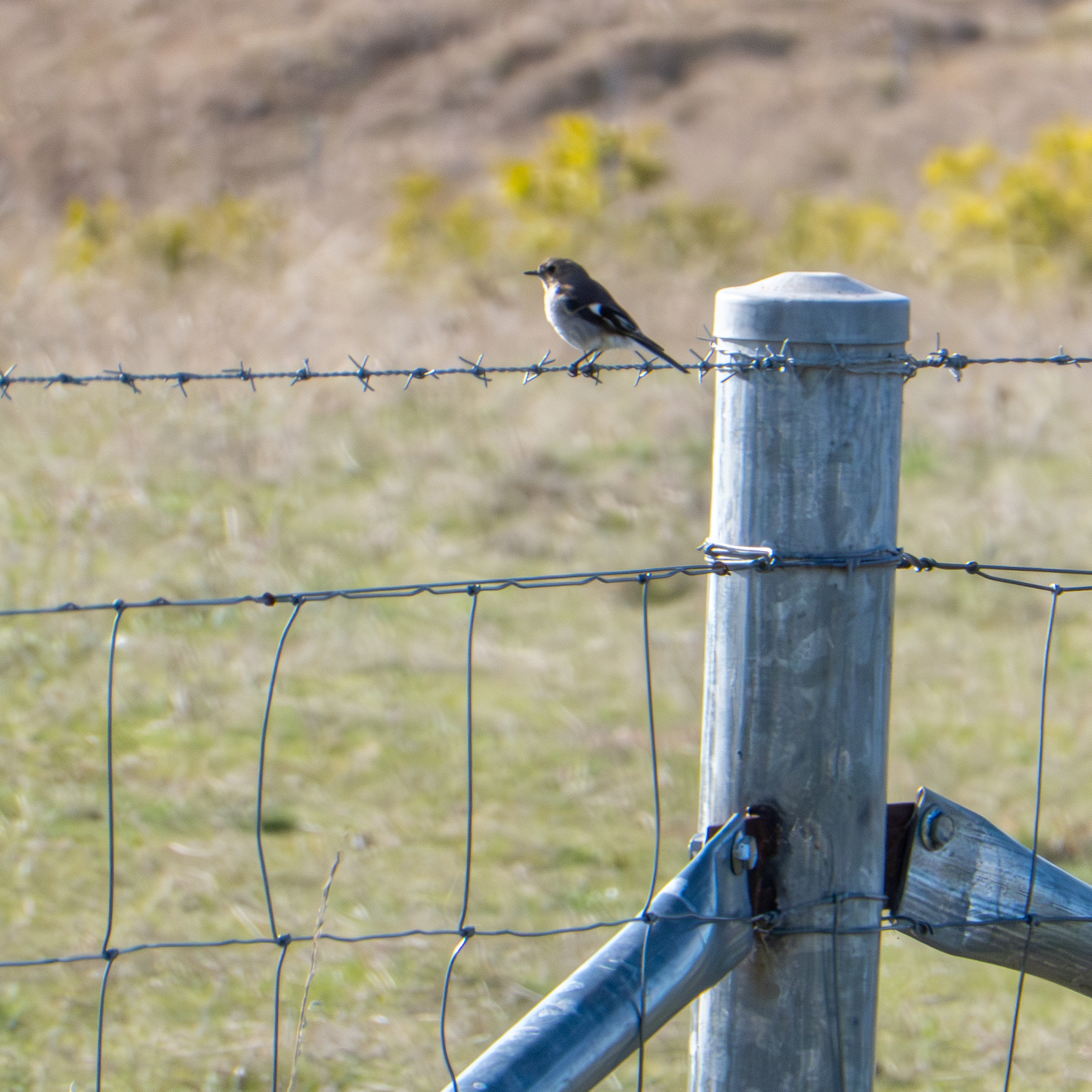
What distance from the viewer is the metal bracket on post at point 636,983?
1.55m

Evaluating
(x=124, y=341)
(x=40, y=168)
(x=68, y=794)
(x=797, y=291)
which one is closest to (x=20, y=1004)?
(x=68, y=794)

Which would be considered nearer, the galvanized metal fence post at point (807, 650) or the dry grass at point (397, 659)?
the galvanized metal fence post at point (807, 650)

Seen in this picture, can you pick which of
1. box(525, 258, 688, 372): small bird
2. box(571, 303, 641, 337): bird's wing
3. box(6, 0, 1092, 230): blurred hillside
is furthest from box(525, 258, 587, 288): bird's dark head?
box(6, 0, 1092, 230): blurred hillside

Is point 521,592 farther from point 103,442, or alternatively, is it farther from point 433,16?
point 433,16

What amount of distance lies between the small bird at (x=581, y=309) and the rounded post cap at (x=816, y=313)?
313 cm

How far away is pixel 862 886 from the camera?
182cm

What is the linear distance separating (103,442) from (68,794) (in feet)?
14.8

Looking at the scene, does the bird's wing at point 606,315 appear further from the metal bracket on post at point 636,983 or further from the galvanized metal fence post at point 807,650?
the metal bracket on post at point 636,983

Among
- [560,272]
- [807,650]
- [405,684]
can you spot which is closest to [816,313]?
[807,650]

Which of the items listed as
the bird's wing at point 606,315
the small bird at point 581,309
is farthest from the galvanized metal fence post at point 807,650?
the bird's wing at point 606,315

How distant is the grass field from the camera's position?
3.82 m

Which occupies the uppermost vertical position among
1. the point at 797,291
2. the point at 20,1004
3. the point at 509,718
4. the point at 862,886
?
the point at 797,291

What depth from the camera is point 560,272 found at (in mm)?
5211

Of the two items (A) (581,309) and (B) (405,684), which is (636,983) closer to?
(A) (581,309)
